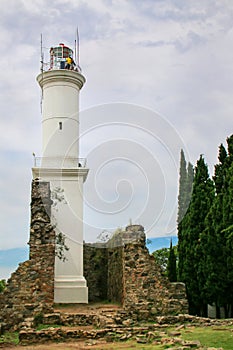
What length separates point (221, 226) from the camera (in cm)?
1962

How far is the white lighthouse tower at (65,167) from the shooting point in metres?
20.8

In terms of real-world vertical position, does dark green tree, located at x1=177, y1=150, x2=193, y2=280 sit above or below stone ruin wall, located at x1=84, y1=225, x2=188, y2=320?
above

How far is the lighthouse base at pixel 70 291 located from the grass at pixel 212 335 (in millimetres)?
7832

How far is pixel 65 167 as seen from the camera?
21531mm

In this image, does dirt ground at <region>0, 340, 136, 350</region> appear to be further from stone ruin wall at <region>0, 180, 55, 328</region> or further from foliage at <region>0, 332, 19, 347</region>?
stone ruin wall at <region>0, 180, 55, 328</region>

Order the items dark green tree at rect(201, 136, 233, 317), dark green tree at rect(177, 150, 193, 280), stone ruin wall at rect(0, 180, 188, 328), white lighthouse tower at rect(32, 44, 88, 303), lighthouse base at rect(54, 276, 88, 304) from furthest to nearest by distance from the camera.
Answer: dark green tree at rect(177, 150, 193, 280) < white lighthouse tower at rect(32, 44, 88, 303) < lighthouse base at rect(54, 276, 88, 304) < dark green tree at rect(201, 136, 233, 317) < stone ruin wall at rect(0, 180, 188, 328)

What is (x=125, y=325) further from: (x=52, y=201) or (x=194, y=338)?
(x=52, y=201)

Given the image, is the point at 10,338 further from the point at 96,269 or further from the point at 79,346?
the point at 96,269

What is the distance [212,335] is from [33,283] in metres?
6.95

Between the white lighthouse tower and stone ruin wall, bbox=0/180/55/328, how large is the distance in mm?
3318

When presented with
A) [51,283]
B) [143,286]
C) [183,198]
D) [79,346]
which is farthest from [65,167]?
[79,346]

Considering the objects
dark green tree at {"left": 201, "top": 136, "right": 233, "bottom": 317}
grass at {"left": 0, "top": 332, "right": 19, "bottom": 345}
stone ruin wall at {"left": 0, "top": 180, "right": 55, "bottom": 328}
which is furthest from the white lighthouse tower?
grass at {"left": 0, "top": 332, "right": 19, "bottom": 345}

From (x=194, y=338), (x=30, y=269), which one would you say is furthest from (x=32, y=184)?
(x=194, y=338)

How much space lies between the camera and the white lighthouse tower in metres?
20.8
